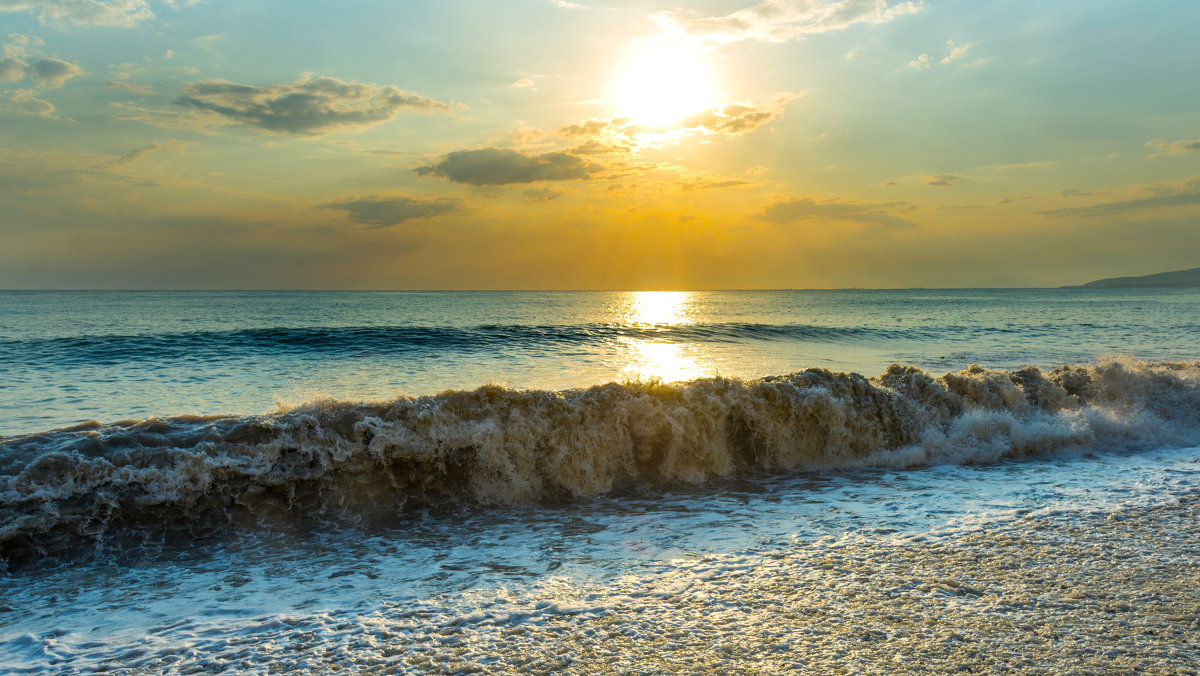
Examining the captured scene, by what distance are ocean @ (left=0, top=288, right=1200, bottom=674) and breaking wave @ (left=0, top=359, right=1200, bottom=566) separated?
33 mm

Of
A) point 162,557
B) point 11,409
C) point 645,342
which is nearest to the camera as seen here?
point 162,557

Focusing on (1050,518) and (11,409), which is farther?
(11,409)

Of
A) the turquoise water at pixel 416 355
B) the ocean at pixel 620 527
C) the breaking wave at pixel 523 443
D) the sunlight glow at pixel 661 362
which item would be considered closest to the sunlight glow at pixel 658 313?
the turquoise water at pixel 416 355

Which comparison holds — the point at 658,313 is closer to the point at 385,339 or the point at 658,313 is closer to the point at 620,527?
the point at 385,339

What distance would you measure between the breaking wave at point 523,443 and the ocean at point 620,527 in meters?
0.03

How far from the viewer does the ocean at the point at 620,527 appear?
12.6 ft

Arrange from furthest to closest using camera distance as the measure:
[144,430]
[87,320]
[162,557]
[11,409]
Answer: [87,320] → [11,409] → [144,430] → [162,557]

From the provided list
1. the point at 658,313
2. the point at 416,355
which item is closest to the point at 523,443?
the point at 416,355

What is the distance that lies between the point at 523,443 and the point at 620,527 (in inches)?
80.5

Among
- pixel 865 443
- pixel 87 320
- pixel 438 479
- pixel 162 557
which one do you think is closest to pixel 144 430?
pixel 162 557

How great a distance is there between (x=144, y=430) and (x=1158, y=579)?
9.22m

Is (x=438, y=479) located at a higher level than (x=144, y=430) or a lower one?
lower

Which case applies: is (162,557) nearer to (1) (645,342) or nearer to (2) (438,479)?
(2) (438,479)

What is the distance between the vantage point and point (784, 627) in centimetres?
394
